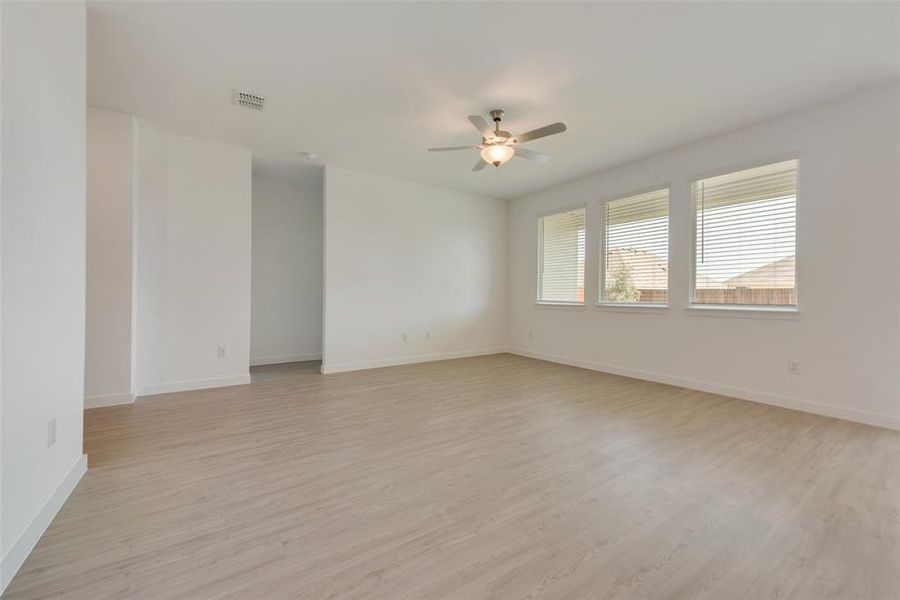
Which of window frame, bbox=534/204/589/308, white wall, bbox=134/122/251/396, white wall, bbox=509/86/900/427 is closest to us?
white wall, bbox=509/86/900/427

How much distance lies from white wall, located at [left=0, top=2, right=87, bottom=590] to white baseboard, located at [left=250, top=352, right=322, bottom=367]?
3.52m

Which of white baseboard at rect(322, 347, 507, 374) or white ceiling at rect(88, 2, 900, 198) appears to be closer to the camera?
white ceiling at rect(88, 2, 900, 198)

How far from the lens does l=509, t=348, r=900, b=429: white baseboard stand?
296 cm

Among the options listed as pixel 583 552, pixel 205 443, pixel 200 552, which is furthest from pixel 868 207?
pixel 205 443

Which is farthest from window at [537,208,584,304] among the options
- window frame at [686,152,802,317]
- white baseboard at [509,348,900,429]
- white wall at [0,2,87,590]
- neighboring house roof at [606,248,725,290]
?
white wall at [0,2,87,590]

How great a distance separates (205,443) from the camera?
2.58 m

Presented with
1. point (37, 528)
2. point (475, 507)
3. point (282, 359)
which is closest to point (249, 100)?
point (37, 528)

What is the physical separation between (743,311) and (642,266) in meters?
1.25

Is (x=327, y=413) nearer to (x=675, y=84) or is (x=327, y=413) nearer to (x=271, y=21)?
(x=271, y=21)

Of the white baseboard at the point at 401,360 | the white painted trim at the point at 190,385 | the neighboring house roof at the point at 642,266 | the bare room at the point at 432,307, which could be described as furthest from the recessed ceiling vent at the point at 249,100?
the neighboring house roof at the point at 642,266

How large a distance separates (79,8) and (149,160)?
2.11 meters

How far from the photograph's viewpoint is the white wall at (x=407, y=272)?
4973 mm

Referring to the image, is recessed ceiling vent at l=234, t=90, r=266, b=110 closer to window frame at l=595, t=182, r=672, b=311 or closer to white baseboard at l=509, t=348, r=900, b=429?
window frame at l=595, t=182, r=672, b=311

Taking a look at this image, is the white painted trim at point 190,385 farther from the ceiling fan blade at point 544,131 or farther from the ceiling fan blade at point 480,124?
the ceiling fan blade at point 544,131
